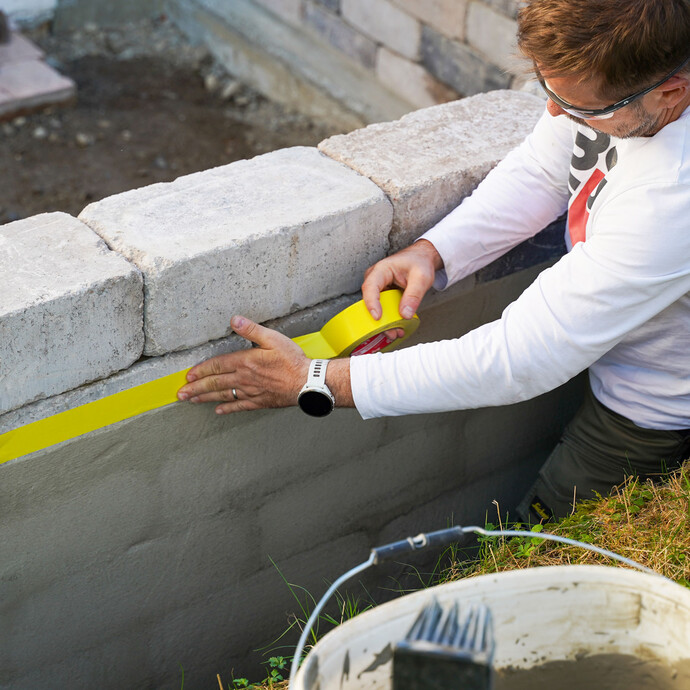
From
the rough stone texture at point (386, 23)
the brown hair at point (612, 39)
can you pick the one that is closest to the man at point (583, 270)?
the brown hair at point (612, 39)

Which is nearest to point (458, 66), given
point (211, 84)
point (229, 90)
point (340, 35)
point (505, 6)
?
point (505, 6)

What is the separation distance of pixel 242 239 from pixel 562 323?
0.85 meters

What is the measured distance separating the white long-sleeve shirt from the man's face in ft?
0.12

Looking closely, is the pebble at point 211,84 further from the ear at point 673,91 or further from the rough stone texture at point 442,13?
the ear at point 673,91

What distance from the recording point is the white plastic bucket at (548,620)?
1.60m

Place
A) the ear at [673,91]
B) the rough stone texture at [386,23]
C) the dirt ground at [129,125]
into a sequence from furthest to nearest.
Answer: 1. the rough stone texture at [386,23]
2. the dirt ground at [129,125]
3. the ear at [673,91]

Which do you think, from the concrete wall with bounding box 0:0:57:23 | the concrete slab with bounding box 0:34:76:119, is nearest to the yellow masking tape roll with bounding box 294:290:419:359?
the concrete slab with bounding box 0:34:76:119

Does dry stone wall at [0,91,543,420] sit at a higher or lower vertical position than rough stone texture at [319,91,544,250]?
lower

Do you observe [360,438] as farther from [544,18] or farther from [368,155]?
[544,18]

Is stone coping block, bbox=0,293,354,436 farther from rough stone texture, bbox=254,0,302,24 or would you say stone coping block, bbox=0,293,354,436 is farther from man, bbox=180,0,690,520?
rough stone texture, bbox=254,0,302,24

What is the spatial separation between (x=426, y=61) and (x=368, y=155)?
3.52m

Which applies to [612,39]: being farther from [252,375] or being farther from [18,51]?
[18,51]

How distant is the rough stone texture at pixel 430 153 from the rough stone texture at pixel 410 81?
3020 millimetres

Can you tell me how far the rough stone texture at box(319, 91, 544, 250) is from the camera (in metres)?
2.55
